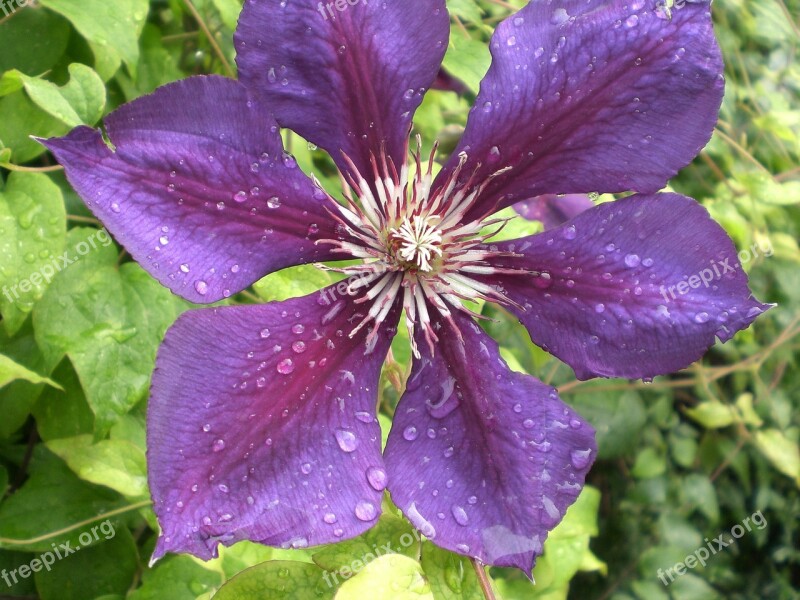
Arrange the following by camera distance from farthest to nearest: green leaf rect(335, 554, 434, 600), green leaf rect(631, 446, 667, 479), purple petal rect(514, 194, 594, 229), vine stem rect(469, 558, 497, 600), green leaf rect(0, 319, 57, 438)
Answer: green leaf rect(631, 446, 667, 479), purple petal rect(514, 194, 594, 229), green leaf rect(0, 319, 57, 438), vine stem rect(469, 558, 497, 600), green leaf rect(335, 554, 434, 600)

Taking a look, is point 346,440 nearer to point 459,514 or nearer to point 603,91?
point 459,514

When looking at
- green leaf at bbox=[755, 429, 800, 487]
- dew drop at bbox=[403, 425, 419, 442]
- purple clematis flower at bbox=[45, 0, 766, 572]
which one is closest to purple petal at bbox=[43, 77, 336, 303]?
purple clematis flower at bbox=[45, 0, 766, 572]

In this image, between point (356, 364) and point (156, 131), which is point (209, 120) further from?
point (356, 364)

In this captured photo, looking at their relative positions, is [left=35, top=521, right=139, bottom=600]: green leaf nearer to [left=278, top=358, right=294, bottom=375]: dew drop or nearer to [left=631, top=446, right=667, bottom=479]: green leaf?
[left=278, top=358, right=294, bottom=375]: dew drop

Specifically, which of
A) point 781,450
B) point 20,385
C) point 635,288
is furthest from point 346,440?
point 781,450

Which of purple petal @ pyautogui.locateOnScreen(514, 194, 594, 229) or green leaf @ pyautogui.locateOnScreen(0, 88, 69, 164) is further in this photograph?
purple petal @ pyautogui.locateOnScreen(514, 194, 594, 229)

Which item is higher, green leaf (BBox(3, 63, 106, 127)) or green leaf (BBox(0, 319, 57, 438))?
green leaf (BBox(3, 63, 106, 127))

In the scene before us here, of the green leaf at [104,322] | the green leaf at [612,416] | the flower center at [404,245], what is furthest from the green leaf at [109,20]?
the green leaf at [612,416]

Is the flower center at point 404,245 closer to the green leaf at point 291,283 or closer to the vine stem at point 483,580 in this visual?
the green leaf at point 291,283
